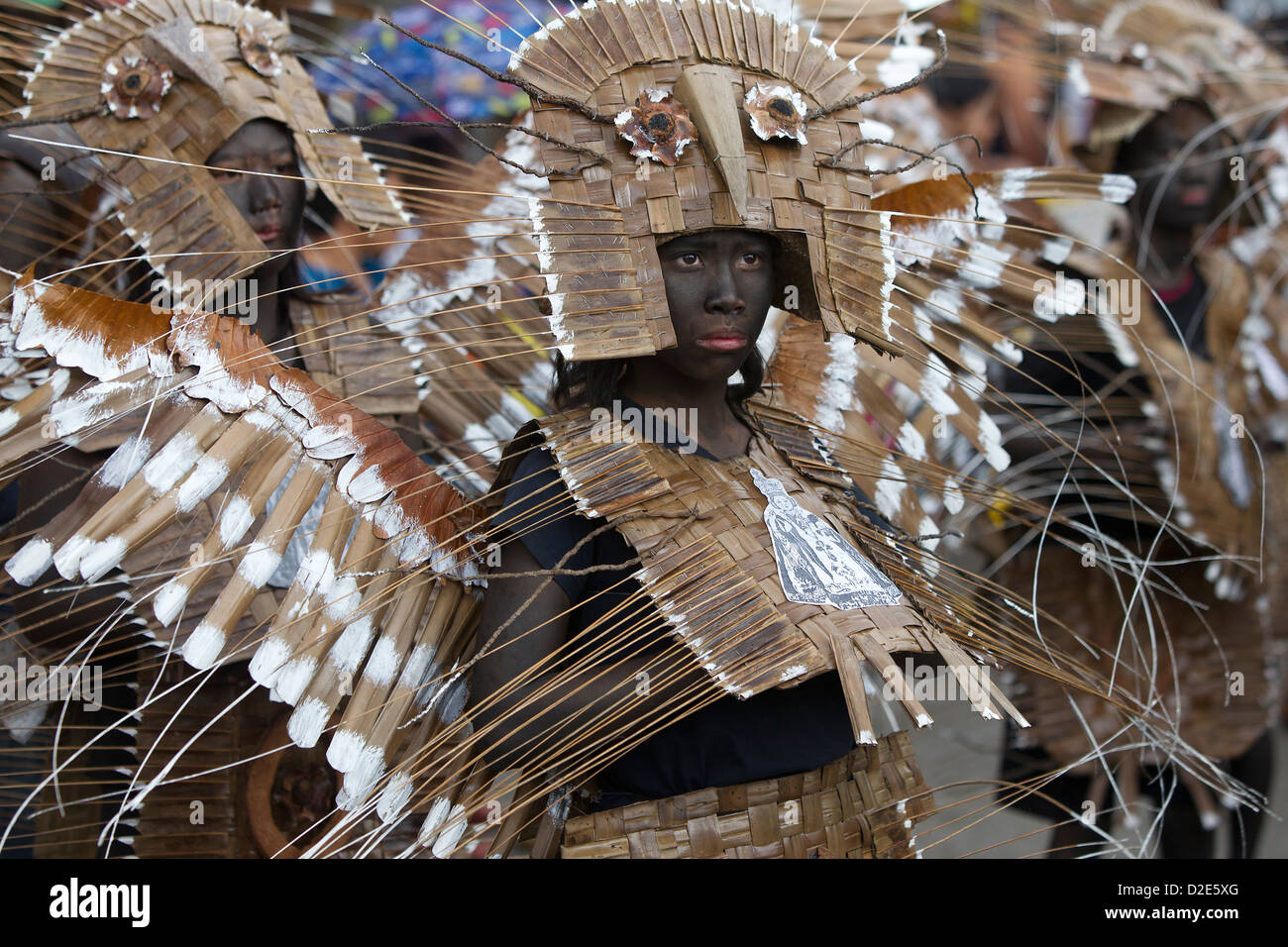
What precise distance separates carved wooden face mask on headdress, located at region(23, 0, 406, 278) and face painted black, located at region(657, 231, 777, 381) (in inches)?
36.3

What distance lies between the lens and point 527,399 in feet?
9.01

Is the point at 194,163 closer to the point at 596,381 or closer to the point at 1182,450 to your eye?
the point at 596,381

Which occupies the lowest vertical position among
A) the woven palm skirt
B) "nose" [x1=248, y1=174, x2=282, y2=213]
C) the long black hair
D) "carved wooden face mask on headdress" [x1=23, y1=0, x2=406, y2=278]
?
the woven palm skirt

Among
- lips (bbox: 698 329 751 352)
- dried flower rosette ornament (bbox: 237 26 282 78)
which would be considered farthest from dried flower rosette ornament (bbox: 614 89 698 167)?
dried flower rosette ornament (bbox: 237 26 282 78)

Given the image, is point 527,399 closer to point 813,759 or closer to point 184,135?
point 184,135

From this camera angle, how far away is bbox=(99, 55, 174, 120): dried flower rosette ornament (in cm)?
252

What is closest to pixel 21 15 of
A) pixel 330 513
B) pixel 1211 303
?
pixel 330 513

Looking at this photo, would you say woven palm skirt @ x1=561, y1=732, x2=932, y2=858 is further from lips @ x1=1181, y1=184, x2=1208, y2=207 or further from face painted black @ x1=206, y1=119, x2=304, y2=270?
lips @ x1=1181, y1=184, x2=1208, y2=207

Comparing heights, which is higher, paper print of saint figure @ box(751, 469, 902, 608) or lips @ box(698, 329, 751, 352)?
lips @ box(698, 329, 751, 352)

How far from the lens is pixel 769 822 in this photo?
1.75 metres

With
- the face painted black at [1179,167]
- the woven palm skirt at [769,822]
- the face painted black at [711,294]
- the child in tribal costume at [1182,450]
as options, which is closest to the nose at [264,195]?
the face painted black at [711,294]

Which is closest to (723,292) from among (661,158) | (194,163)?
(661,158)

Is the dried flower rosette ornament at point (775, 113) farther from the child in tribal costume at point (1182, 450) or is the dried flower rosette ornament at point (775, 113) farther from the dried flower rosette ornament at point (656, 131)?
the child in tribal costume at point (1182, 450)

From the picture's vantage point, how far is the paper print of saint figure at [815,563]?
1.76 metres
